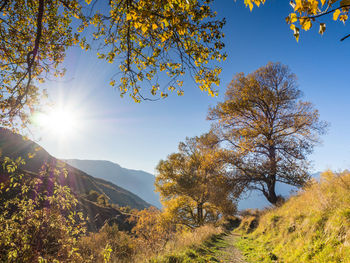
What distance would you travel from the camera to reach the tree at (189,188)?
53.1ft

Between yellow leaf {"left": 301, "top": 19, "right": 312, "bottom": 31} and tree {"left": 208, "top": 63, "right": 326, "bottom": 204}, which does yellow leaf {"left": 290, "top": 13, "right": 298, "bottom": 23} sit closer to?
yellow leaf {"left": 301, "top": 19, "right": 312, "bottom": 31}

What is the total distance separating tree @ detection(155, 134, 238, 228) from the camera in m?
16.2

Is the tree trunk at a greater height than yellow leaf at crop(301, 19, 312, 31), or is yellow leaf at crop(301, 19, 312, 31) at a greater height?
yellow leaf at crop(301, 19, 312, 31)

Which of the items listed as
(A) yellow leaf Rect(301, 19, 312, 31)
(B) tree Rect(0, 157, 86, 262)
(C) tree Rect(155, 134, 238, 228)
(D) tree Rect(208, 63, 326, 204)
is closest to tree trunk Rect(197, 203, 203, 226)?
(C) tree Rect(155, 134, 238, 228)

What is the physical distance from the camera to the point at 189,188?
16.4 m

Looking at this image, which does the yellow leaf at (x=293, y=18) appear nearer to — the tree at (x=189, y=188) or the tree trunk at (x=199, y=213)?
the tree at (x=189, y=188)

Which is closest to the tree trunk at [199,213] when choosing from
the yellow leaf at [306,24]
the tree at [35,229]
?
the tree at [35,229]

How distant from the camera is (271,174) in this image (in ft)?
34.8

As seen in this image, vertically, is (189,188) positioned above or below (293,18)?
below

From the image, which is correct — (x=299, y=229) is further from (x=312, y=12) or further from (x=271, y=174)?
(x=312, y=12)

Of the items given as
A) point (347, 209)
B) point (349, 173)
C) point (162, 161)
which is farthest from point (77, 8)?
point (162, 161)

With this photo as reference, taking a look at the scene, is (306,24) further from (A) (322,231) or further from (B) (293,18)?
(A) (322,231)

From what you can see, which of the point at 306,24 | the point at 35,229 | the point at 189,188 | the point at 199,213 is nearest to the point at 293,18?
the point at 306,24

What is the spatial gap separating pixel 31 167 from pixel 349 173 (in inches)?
2382
